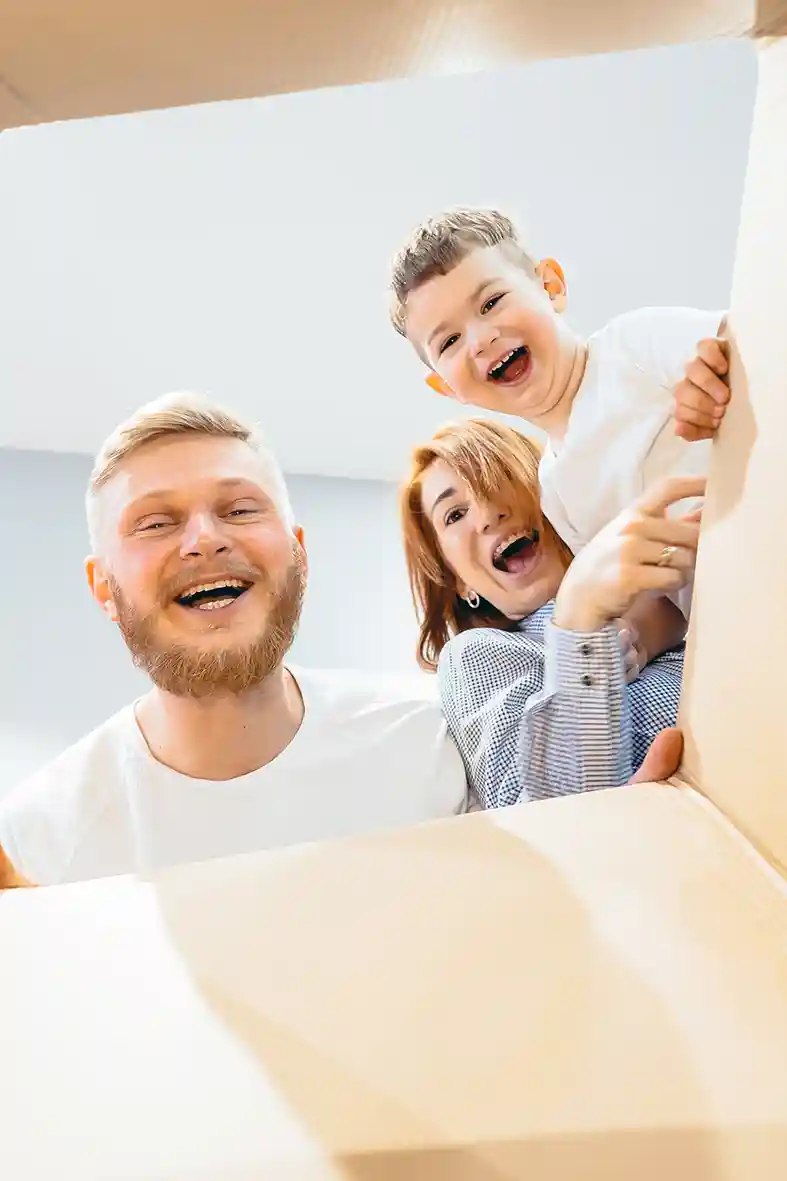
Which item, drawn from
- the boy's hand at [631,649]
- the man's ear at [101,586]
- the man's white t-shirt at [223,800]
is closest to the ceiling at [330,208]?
the man's ear at [101,586]

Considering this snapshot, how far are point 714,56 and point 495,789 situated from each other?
1.18 metres

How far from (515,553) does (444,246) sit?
385 mm

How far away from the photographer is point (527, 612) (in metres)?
1.16

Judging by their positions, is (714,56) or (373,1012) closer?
(373,1012)

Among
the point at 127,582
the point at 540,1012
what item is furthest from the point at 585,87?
the point at 540,1012

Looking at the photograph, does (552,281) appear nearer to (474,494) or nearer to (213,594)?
(474,494)

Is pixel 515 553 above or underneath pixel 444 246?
underneath

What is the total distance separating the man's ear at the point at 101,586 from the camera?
41.1 inches

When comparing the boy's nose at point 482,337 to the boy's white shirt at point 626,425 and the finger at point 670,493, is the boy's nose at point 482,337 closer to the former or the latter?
the boy's white shirt at point 626,425

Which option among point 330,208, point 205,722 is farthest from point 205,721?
point 330,208

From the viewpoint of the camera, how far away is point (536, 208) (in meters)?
1.56

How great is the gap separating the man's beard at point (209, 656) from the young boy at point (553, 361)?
0.34 metres

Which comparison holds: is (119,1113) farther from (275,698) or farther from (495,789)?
(275,698)

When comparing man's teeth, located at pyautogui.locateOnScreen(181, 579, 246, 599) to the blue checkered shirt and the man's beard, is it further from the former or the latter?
the blue checkered shirt
